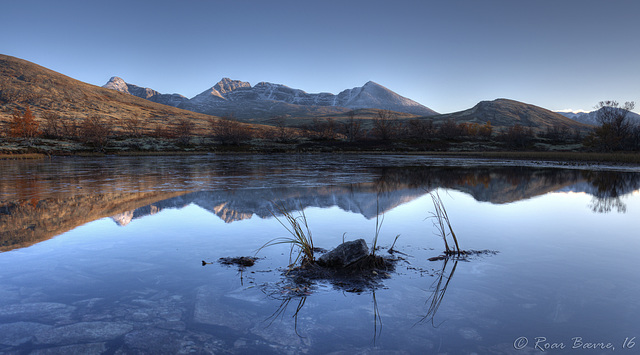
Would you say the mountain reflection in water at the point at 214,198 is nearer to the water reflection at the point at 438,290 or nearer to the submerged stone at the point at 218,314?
the water reflection at the point at 438,290

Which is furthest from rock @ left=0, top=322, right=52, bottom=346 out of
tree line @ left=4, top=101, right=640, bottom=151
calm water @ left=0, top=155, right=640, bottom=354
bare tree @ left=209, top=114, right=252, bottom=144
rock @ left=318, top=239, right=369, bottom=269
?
bare tree @ left=209, top=114, right=252, bottom=144

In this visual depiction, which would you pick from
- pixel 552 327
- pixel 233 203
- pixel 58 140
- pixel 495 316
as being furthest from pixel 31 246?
pixel 58 140

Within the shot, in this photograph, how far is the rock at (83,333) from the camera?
13.3 ft

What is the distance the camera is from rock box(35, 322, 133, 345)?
4062 millimetres

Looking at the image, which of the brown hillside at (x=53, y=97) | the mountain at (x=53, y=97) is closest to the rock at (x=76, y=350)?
the brown hillside at (x=53, y=97)

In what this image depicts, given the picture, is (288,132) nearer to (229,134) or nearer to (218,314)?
(229,134)

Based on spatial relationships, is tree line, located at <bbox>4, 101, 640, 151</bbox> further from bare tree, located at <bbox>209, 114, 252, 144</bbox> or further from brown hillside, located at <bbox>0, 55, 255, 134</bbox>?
brown hillside, located at <bbox>0, 55, 255, 134</bbox>

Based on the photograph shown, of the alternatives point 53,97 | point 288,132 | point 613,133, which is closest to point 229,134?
point 288,132

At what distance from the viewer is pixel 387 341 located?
408cm

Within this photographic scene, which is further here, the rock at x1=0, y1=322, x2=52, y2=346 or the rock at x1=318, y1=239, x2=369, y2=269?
the rock at x1=318, y1=239, x2=369, y2=269

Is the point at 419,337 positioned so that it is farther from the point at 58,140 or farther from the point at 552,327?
the point at 58,140

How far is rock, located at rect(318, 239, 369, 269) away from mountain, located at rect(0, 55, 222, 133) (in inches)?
5093

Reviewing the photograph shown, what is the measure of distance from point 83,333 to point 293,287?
8.96 feet

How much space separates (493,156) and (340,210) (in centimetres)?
5346
